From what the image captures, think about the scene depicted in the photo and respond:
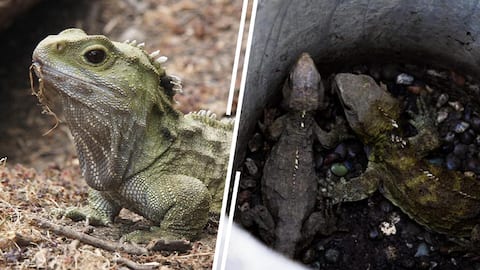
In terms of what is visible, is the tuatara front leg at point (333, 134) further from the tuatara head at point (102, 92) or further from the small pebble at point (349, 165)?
the tuatara head at point (102, 92)

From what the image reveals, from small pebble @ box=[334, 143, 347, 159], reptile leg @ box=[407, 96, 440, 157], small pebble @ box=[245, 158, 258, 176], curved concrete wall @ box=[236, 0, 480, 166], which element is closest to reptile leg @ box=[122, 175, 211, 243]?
curved concrete wall @ box=[236, 0, 480, 166]

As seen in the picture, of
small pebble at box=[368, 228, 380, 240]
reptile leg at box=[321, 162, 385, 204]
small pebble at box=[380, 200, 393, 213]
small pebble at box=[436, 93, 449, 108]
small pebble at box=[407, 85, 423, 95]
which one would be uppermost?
small pebble at box=[407, 85, 423, 95]

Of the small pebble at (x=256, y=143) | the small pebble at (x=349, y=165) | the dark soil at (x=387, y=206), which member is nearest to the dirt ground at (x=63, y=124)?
the small pebble at (x=256, y=143)

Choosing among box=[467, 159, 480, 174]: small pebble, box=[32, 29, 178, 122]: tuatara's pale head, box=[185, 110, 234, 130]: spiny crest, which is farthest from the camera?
box=[467, 159, 480, 174]: small pebble

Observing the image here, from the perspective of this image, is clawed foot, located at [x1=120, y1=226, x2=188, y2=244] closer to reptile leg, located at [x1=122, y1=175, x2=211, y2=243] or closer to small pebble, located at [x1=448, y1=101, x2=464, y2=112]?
reptile leg, located at [x1=122, y1=175, x2=211, y2=243]

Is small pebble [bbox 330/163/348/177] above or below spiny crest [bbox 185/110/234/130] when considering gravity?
below

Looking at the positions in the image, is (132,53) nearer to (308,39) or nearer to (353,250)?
(308,39)

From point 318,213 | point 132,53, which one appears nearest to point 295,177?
point 318,213

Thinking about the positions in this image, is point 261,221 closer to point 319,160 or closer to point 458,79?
point 319,160

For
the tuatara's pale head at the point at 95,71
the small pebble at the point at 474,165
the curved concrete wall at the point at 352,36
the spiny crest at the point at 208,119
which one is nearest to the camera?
the tuatara's pale head at the point at 95,71
